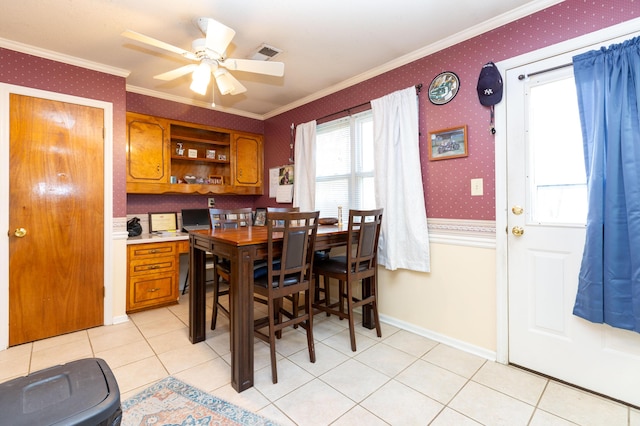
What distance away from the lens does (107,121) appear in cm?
292

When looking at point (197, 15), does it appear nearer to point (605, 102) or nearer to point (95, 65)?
point (95, 65)

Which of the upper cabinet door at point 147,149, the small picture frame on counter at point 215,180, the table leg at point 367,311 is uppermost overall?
the upper cabinet door at point 147,149

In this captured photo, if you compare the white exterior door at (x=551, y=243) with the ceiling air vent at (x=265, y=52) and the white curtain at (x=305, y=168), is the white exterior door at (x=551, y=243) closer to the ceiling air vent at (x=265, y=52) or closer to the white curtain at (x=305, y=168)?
the ceiling air vent at (x=265, y=52)

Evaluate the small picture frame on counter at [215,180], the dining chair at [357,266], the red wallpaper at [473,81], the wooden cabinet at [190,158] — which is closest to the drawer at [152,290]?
the wooden cabinet at [190,158]

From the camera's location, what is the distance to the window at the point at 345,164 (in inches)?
127

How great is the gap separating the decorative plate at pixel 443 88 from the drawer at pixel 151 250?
3097 mm

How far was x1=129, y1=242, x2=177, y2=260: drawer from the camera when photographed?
3.14 metres

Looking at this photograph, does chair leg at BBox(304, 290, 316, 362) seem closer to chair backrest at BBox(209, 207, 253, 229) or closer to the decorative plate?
chair backrest at BBox(209, 207, 253, 229)

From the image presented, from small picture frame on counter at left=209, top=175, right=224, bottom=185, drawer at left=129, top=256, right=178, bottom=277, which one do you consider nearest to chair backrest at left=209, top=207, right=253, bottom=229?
drawer at left=129, top=256, right=178, bottom=277

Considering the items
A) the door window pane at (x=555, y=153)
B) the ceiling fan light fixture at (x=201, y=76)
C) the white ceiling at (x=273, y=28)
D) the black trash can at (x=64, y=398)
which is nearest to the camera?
the black trash can at (x=64, y=398)

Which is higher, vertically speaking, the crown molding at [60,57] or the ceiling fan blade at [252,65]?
the crown molding at [60,57]

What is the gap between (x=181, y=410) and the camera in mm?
1709

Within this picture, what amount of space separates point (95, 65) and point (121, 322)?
8.23 ft

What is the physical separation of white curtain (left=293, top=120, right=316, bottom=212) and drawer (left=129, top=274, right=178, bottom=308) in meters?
1.74
